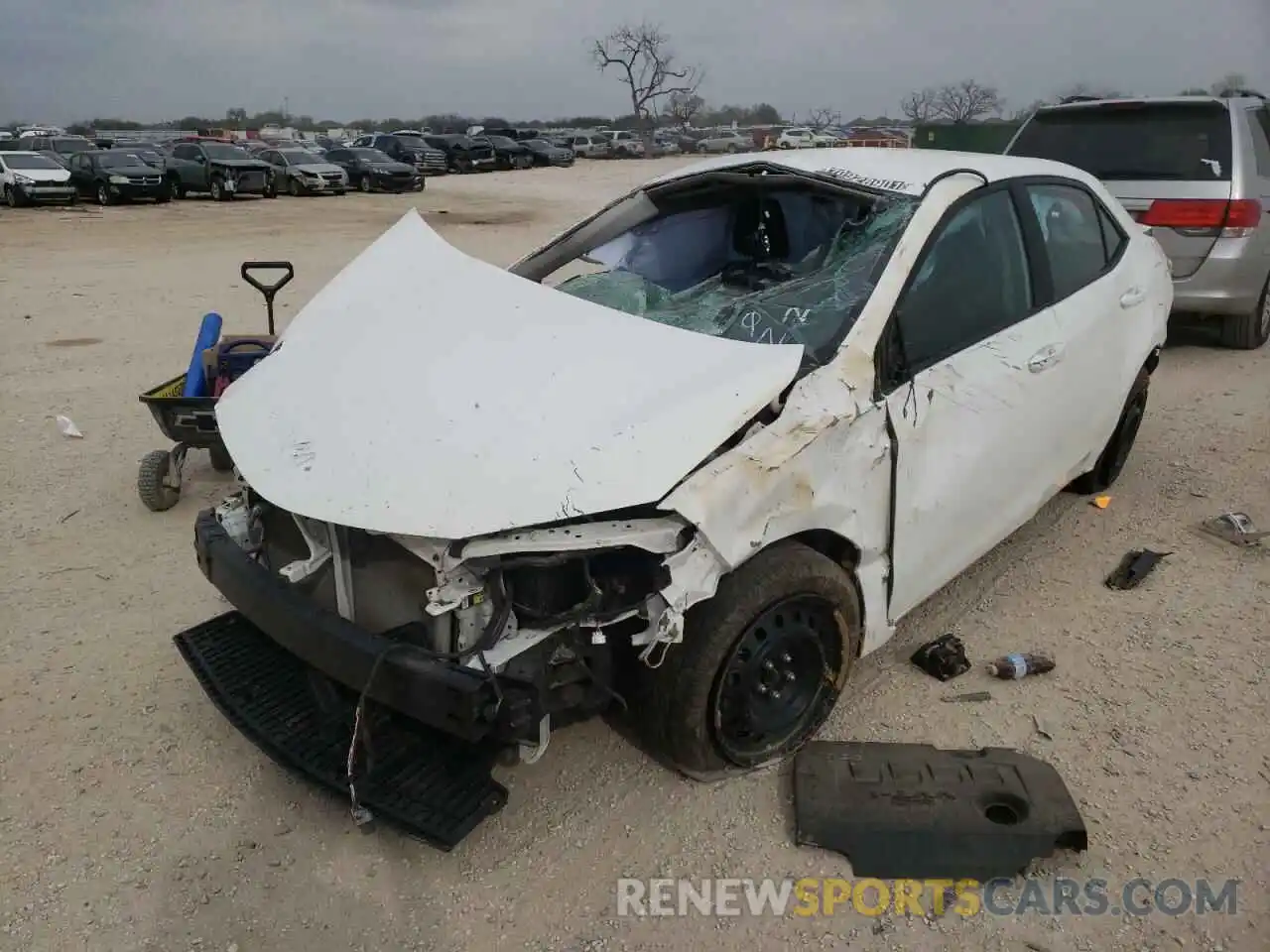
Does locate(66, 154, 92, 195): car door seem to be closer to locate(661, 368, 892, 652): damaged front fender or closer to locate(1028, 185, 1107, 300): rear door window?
locate(1028, 185, 1107, 300): rear door window

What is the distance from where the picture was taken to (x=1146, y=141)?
6.85 metres

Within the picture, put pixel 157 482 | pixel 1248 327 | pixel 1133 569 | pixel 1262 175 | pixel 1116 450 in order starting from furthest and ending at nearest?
pixel 1248 327
pixel 1262 175
pixel 1116 450
pixel 157 482
pixel 1133 569

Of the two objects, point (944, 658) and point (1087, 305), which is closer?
→ point (944, 658)

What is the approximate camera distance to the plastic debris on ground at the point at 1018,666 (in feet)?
11.1

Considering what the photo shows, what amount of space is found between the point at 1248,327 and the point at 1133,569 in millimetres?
4535

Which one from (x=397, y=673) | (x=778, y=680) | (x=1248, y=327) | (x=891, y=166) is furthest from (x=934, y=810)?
(x=1248, y=327)

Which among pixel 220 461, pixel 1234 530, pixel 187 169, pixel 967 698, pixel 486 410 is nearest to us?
pixel 486 410

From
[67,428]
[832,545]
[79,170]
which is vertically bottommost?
[67,428]

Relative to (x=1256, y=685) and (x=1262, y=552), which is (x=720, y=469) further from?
(x=1262, y=552)

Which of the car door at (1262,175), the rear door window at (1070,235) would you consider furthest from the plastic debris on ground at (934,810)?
the car door at (1262,175)

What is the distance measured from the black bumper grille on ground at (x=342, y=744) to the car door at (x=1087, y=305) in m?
2.62

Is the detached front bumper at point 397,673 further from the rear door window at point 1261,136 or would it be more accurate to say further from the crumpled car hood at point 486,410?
the rear door window at point 1261,136

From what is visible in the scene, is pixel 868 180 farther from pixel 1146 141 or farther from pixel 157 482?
pixel 1146 141

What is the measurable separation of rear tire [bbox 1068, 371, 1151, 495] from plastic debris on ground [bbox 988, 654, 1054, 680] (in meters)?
1.52
